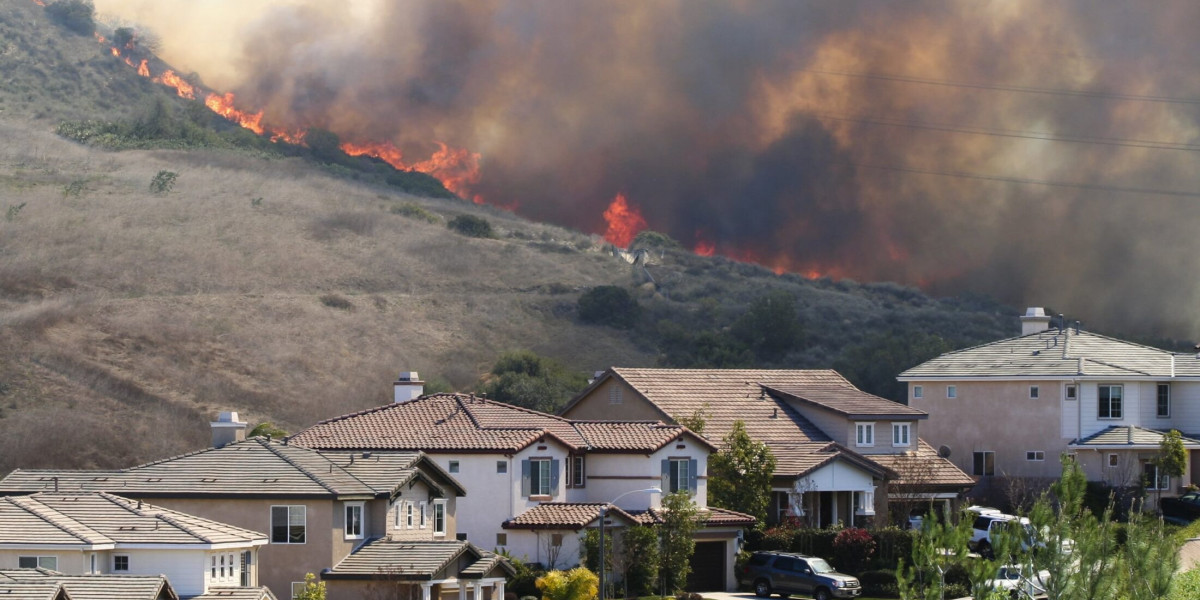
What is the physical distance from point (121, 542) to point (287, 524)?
19.5ft

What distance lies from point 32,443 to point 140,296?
28424mm

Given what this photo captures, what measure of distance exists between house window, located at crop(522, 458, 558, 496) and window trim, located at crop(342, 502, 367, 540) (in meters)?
9.08

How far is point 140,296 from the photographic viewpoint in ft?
344

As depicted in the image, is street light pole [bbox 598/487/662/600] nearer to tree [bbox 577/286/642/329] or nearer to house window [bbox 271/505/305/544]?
house window [bbox 271/505/305/544]

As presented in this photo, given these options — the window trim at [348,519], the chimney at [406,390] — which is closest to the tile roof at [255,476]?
the window trim at [348,519]

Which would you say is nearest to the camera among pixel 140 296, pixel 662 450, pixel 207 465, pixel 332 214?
pixel 207 465

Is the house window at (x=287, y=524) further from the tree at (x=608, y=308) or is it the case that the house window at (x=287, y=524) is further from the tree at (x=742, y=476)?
the tree at (x=608, y=308)

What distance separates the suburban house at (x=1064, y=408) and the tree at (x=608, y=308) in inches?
1622

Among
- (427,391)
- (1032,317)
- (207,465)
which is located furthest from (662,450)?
(427,391)

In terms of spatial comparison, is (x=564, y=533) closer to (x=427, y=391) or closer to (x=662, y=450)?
(x=662, y=450)

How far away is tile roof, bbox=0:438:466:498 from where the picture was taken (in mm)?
47375

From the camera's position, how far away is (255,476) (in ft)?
158

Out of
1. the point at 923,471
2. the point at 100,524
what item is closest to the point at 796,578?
the point at 923,471

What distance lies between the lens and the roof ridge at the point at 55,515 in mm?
41281
